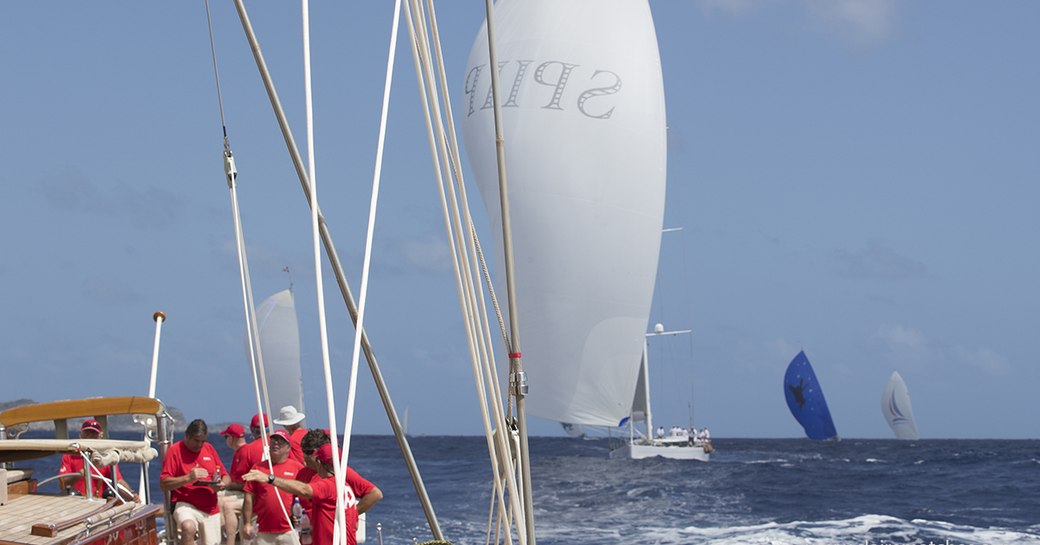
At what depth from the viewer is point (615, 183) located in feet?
93.6

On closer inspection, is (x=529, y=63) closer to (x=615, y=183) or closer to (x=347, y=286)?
(x=615, y=183)

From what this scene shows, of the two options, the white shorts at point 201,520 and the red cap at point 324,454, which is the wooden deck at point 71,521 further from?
the white shorts at point 201,520

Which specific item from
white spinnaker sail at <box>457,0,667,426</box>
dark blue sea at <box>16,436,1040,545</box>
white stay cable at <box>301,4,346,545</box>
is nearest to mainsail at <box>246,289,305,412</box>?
dark blue sea at <box>16,436,1040,545</box>

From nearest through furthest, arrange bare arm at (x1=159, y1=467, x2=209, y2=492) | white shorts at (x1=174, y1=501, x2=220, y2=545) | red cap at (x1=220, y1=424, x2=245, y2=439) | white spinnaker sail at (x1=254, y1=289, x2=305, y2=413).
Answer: bare arm at (x1=159, y1=467, x2=209, y2=492) < white shorts at (x1=174, y1=501, x2=220, y2=545) < red cap at (x1=220, y1=424, x2=245, y2=439) < white spinnaker sail at (x1=254, y1=289, x2=305, y2=413)

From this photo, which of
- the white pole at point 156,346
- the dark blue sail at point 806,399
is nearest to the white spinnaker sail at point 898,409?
the dark blue sail at point 806,399

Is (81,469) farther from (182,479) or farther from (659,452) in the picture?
(659,452)

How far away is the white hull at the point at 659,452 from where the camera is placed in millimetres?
47422

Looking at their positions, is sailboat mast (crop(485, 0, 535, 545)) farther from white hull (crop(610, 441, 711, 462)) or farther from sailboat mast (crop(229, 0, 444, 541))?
white hull (crop(610, 441, 711, 462))

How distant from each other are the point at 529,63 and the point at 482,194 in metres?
3.18

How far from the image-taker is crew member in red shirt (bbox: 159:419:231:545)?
802 cm

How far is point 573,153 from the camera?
93.0 feet

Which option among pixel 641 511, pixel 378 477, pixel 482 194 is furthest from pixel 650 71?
pixel 378 477

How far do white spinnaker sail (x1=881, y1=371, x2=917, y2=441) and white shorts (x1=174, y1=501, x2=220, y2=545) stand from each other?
291ft

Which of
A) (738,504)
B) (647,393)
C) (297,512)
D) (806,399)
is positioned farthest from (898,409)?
(297,512)
